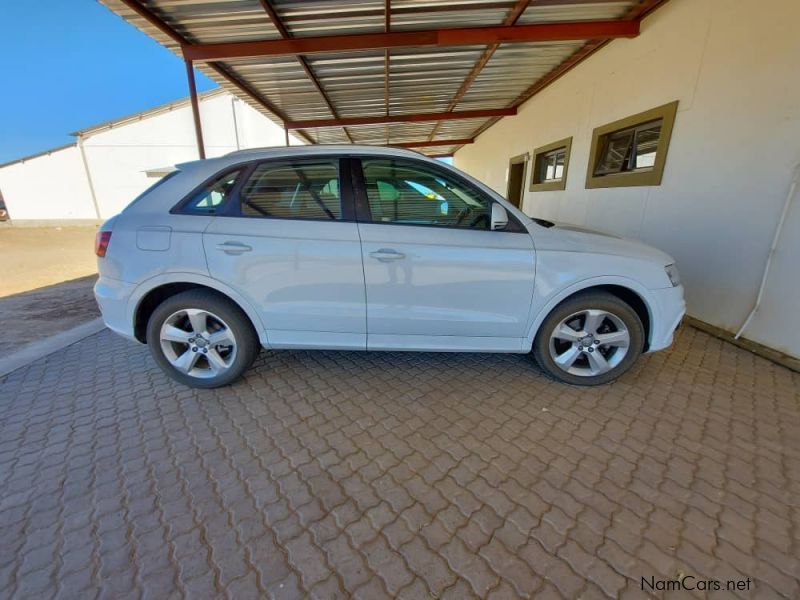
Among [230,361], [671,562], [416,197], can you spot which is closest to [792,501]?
[671,562]

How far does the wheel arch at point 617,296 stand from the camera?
2557 mm

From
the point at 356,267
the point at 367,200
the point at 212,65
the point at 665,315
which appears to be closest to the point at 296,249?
the point at 356,267

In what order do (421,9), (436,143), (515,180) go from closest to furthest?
(421,9)
(515,180)
(436,143)

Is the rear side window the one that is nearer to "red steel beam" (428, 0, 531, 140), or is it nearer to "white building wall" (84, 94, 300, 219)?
"red steel beam" (428, 0, 531, 140)

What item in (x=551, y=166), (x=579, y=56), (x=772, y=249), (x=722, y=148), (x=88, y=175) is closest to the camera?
(x=772, y=249)

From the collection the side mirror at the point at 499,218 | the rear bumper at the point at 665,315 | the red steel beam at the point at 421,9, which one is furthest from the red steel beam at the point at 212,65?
the rear bumper at the point at 665,315

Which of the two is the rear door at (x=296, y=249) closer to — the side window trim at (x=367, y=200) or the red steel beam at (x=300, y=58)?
the side window trim at (x=367, y=200)

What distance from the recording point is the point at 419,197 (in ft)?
8.45

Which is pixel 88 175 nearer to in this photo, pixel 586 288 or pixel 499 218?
pixel 499 218

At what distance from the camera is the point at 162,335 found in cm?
265

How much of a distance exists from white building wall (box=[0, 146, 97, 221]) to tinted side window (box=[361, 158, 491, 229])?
24296 mm

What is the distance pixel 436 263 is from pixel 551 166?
6809 mm

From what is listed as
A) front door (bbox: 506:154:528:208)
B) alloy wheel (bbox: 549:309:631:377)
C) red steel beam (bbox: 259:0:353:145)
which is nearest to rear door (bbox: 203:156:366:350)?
alloy wheel (bbox: 549:309:631:377)

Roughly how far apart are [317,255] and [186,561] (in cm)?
179
